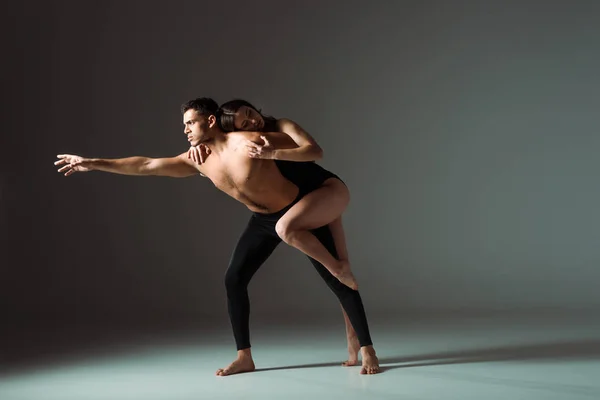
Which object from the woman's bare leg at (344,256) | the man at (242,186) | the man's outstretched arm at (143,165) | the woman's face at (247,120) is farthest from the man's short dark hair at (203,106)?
the woman's bare leg at (344,256)

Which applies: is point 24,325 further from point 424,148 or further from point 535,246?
point 535,246

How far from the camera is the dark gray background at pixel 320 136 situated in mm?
6566

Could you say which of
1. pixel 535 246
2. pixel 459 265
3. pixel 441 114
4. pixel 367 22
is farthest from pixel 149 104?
pixel 535 246

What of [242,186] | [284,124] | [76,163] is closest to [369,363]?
[242,186]

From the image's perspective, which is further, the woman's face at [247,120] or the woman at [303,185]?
the woman's face at [247,120]

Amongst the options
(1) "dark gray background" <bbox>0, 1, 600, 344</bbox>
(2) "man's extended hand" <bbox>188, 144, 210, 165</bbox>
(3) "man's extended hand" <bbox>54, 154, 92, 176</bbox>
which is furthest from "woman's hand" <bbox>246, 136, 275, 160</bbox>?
(1) "dark gray background" <bbox>0, 1, 600, 344</bbox>

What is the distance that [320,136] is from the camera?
6773 mm

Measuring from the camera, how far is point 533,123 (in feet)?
21.7

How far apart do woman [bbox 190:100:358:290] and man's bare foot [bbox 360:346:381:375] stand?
30cm

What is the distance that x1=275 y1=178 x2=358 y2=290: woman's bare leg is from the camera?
12.8 feet

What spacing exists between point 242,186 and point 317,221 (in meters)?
0.39

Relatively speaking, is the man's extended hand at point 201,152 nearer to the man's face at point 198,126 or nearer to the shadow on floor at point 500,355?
the man's face at point 198,126

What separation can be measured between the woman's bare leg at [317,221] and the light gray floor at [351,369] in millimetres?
509

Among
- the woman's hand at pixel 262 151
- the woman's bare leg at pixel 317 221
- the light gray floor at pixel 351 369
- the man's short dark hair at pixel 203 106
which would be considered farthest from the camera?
the man's short dark hair at pixel 203 106
